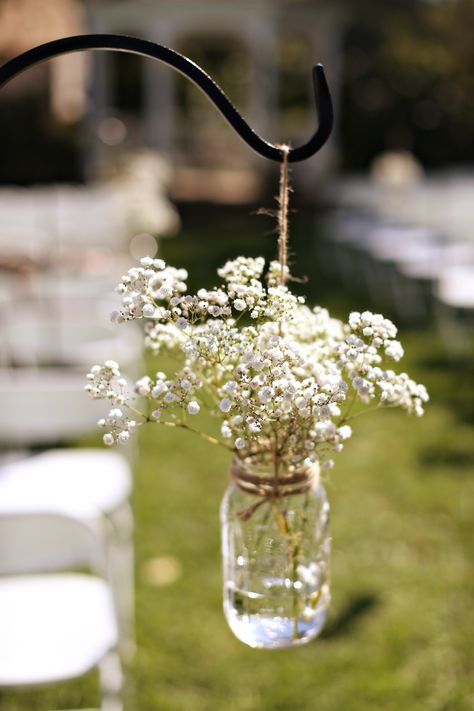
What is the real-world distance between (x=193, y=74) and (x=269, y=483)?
0.57 m

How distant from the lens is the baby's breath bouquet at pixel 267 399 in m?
1.07

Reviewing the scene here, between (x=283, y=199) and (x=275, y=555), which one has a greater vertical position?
(x=283, y=199)

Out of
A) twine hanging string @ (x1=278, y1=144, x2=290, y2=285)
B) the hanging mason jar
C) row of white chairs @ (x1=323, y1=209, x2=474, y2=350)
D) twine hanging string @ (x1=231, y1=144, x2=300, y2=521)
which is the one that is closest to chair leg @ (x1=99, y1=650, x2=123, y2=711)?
the hanging mason jar

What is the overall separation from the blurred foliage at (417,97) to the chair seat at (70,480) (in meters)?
12.1

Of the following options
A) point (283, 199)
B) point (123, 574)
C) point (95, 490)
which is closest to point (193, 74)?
point (283, 199)

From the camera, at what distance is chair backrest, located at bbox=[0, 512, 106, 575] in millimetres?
2062

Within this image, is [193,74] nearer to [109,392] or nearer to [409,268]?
[109,392]

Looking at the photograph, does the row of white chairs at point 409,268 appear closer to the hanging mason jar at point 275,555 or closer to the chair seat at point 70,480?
the chair seat at point 70,480

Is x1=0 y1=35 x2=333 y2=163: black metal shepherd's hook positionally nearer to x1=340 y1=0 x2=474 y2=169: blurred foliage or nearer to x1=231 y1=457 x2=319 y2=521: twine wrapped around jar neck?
x1=231 y1=457 x2=319 y2=521: twine wrapped around jar neck

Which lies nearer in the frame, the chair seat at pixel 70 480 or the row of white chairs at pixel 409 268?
the chair seat at pixel 70 480

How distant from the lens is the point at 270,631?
4.02 feet

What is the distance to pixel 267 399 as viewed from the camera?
3.40 feet

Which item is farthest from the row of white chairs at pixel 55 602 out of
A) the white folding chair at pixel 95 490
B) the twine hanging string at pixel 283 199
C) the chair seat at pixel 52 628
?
the twine hanging string at pixel 283 199

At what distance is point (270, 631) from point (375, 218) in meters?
9.17
